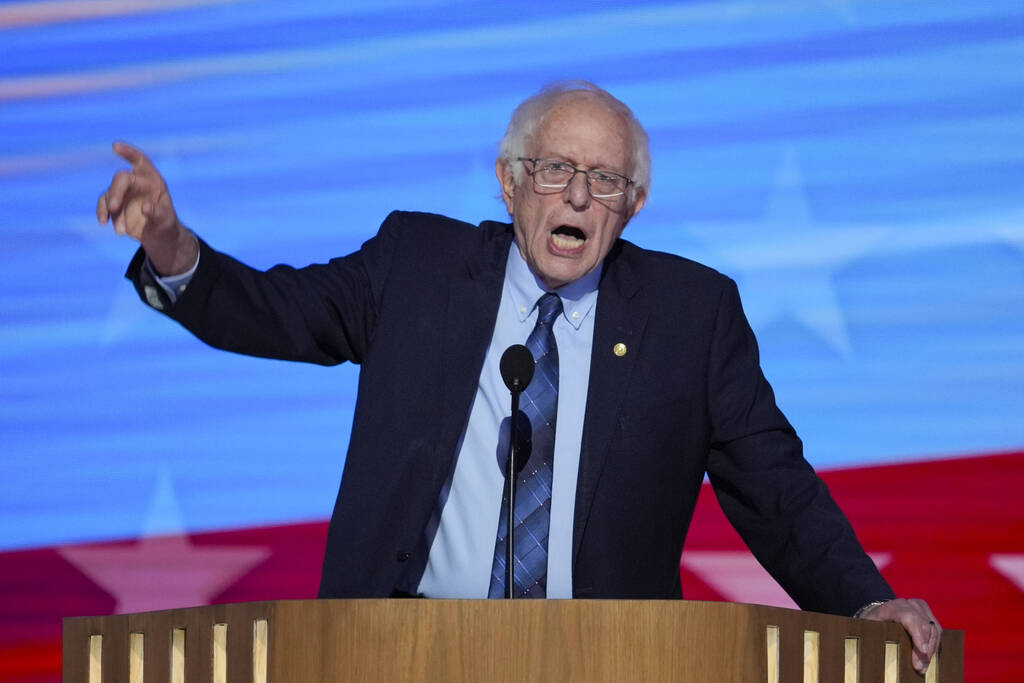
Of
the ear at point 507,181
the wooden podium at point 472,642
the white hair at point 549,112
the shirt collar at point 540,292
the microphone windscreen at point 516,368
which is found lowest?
the wooden podium at point 472,642

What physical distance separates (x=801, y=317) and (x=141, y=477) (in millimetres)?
1800

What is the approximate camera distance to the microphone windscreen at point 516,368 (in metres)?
2.35

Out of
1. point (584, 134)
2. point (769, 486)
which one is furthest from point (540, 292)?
point (769, 486)

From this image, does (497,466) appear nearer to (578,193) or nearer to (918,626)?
(578,193)

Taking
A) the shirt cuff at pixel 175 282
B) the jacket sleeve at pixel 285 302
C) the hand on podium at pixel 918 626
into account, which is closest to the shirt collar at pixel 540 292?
the jacket sleeve at pixel 285 302

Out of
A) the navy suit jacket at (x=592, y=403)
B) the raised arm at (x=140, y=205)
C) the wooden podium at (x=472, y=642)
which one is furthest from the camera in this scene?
the navy suit jacket at (x=592, y=403)

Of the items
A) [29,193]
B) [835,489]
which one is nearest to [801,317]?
[835,489]

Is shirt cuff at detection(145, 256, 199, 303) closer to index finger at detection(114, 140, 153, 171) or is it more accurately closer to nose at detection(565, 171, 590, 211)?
index finger at detection(114, 140, 153, 171)

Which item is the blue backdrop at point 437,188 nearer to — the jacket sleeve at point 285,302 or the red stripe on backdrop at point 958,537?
the red stripe on backdrop at point 958,537

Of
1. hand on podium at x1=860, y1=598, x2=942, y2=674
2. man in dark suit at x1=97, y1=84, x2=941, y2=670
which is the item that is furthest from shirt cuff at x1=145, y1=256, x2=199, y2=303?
hand on podium at x1=860, y1=598, x2=942, y2=674

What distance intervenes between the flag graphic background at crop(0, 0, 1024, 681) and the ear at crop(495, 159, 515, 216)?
0.95 metres

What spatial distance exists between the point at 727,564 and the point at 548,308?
1.33 m

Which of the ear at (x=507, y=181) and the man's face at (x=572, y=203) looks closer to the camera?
the man's face at (x=572, y=203)

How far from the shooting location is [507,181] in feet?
9.73
